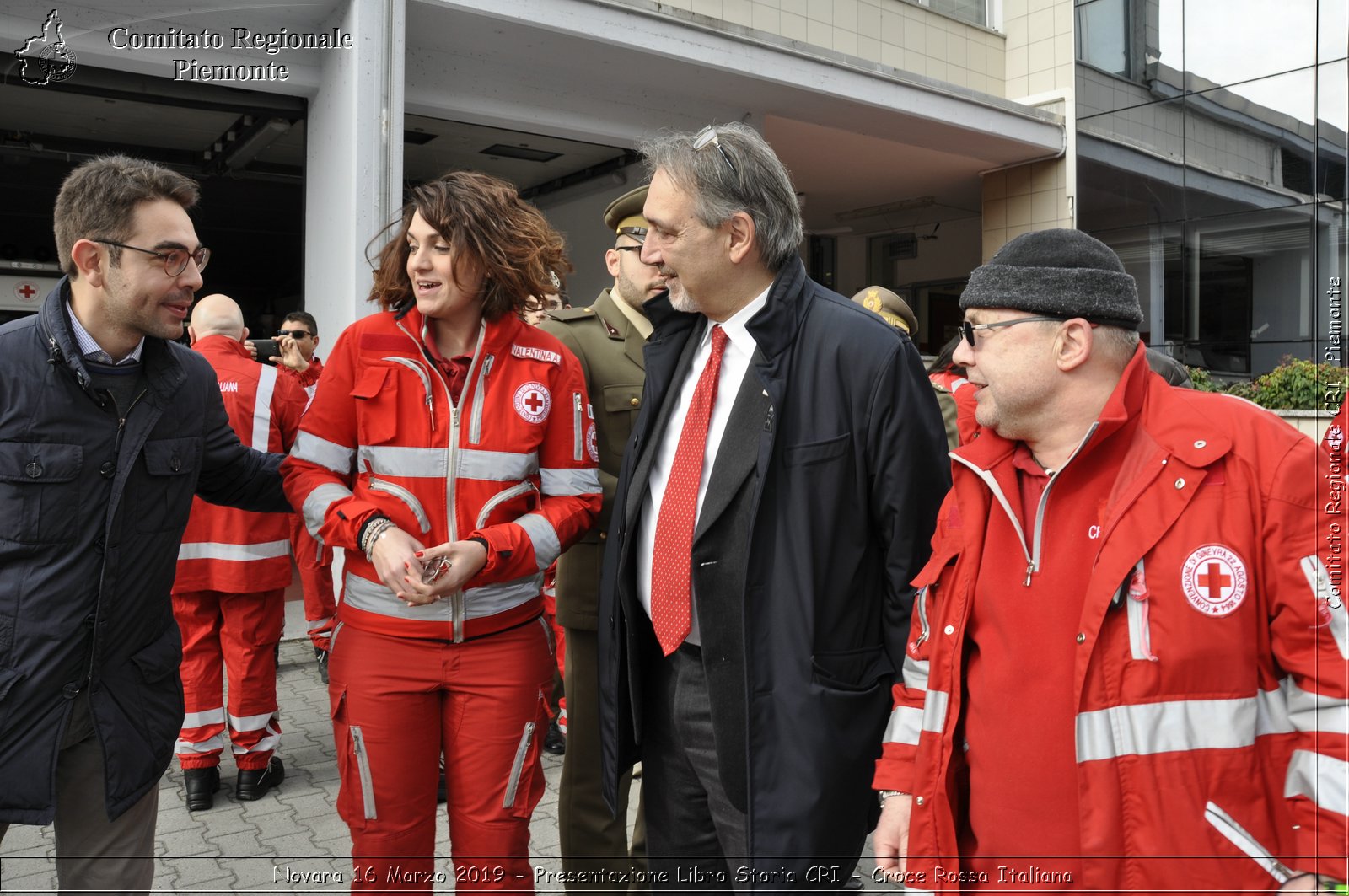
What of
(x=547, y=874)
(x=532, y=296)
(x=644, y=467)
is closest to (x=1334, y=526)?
(x=644, y=467)

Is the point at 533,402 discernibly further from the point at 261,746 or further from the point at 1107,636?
the point at 261,746

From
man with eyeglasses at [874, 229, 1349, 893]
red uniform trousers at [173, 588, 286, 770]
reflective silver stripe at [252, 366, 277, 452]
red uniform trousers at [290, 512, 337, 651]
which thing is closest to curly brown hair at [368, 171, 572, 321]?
man with eyeglasses at [874, 229, 1349, 893]

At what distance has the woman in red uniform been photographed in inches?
97.3

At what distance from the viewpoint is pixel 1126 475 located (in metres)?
1.74

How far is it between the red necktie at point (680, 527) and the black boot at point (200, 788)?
319cm

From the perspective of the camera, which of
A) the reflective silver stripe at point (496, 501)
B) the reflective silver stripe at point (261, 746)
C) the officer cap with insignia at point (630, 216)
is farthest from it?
the reflective silver stripe at point (261, 746)

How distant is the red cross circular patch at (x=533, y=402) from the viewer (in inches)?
105

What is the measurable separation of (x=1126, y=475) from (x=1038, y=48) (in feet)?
49.0

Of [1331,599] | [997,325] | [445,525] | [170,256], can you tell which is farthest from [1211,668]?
[170,256]

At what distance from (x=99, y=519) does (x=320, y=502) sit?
1.64 ft

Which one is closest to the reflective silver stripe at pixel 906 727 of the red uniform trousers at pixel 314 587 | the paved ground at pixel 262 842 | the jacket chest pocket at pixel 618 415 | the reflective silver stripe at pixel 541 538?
the reflective silver stripe at pixel 541 538

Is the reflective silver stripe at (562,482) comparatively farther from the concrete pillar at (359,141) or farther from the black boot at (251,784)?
the concrete pillar at (359,141)

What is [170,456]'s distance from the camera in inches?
101

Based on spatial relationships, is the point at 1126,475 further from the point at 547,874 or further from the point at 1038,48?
the point at 1038,48
